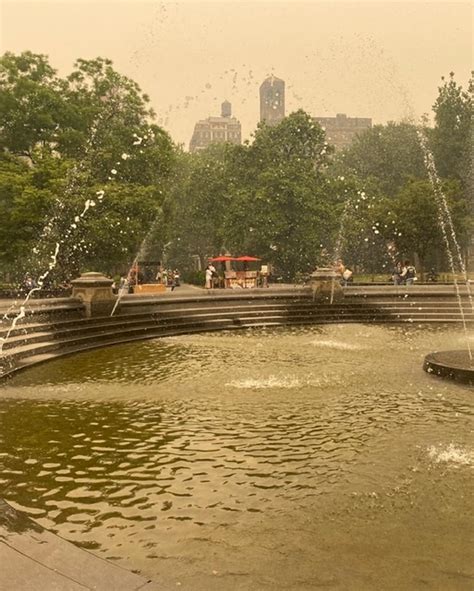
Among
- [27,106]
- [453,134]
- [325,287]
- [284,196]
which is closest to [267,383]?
[325,287]

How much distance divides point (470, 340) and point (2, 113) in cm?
2764

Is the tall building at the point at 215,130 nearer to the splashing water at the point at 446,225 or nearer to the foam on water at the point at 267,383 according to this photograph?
the splashing water at the point at 446,225

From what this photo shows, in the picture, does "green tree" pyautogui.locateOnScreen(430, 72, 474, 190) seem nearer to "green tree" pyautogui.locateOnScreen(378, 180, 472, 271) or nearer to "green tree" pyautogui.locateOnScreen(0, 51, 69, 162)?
"green tree" pyautogui.locateOnScreen(378, 180, 472, 271)

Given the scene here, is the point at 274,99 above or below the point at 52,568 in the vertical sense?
above

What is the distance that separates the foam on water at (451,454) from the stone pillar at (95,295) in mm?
12884

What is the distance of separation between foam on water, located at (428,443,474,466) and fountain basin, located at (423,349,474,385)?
13.2ft

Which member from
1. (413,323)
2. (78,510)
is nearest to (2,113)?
(413,323)

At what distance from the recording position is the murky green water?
4715mm

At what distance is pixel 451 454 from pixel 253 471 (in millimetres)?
2450

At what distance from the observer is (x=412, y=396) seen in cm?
1026

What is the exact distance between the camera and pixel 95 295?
18.3 metres

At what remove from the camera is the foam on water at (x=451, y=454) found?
689 centimetres

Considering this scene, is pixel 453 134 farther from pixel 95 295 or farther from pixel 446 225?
pixel 95 295

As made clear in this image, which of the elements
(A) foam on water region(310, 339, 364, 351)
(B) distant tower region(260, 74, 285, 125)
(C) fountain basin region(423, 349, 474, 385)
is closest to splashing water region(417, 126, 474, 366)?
(C) fountain basin region(423, 349, 474, 385)
